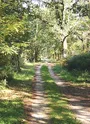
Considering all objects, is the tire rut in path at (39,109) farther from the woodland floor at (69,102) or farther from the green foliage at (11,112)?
the green foliage at (11,112)

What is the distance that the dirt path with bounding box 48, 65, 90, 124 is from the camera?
14.1m

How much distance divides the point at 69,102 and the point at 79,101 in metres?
0.72

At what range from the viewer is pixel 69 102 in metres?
17.6

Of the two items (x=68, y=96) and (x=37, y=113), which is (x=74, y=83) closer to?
(x=68, y=96)

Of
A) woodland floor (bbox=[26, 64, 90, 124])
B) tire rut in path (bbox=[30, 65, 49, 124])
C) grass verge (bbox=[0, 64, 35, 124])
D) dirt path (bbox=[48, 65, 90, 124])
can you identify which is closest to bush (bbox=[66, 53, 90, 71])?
dirt path (bbox=[48, 65, 90, 124])

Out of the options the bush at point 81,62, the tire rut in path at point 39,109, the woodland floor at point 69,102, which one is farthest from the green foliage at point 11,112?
the bush at point 81,62

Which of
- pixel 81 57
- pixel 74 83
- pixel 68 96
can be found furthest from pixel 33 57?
pixel 68 96

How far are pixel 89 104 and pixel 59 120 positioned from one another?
4.39m

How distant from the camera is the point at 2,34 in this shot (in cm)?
1733

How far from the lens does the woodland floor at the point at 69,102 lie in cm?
1364

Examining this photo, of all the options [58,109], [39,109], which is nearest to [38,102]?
[39,109]

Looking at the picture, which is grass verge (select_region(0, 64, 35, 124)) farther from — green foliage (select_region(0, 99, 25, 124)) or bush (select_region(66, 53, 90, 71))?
bush (select_region(66, 53, 90, 71))

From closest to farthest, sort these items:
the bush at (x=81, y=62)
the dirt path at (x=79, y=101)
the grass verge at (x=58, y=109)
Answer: the grass verge at (x=58, y=109) < the dirt path at (x=79, y=101) < the bush at (x=81, y=62)

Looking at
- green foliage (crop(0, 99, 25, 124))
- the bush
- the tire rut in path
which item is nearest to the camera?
→ green foliage (crop(0, 99, 25, 124))
